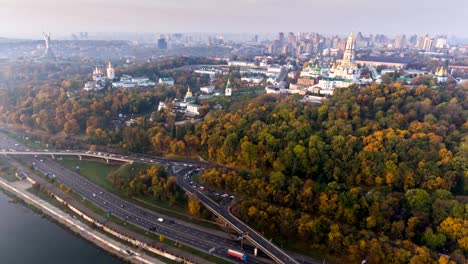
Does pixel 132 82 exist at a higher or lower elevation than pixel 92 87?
higher

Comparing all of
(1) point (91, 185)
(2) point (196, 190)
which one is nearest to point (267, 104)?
(2) point (196, 190)

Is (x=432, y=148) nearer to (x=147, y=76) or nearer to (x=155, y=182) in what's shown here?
(x=155, y=182)

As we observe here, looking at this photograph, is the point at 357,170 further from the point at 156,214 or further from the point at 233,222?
the point at 156,214

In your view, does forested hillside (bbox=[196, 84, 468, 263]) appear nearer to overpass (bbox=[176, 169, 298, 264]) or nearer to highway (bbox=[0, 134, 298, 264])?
overpass (bbox=[176, 169, 298, 264])

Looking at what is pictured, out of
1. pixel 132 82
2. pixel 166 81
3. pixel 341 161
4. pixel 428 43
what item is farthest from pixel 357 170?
pixel 428 43

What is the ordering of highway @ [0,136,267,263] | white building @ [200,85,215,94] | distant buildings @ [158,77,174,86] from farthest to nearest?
1. distant buildings @ [158,77,174,86]
2. white building @ [200,85,215,94]
3. highway @ [0,136,267,263]

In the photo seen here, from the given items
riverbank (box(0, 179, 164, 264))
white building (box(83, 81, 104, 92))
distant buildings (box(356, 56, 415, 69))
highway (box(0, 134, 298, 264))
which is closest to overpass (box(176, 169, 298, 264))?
highway (box(0, 134, 298, 264))

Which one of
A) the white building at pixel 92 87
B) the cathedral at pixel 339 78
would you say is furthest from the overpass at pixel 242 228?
the white building at pixel 92 87

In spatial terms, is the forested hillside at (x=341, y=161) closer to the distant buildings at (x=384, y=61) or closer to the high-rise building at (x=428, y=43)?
the distant buildings at (x=384, y=61)
